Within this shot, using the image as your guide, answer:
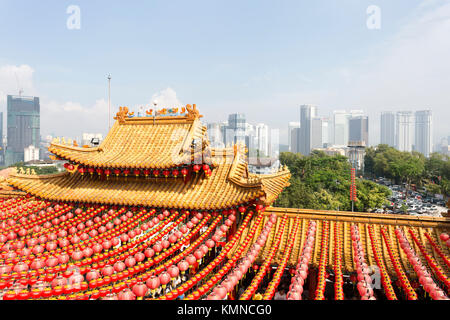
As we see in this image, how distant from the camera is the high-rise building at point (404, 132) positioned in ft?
216

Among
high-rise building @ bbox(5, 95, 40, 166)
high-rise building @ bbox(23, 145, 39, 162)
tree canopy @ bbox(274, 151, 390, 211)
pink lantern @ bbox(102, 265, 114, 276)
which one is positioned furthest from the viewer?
high-rise building @ bbox(5, 95, 40, 166)

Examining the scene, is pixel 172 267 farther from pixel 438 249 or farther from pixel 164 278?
pixel 438 249

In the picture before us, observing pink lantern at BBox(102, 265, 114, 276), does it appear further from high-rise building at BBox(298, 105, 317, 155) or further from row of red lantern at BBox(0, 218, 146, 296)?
high-rise building at BBox(298, 105, 317, 155)

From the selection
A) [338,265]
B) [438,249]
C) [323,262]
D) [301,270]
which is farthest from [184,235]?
[438,249]

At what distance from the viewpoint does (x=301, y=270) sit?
5238 mm

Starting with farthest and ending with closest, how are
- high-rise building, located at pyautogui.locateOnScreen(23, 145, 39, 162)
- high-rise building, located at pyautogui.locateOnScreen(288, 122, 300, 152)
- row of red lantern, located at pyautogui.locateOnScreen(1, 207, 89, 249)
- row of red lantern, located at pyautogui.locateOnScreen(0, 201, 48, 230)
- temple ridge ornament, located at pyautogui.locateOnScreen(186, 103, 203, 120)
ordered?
1. high-rise building, located at pyautogui.locateOnScreen(23, 145, 39, 162)
2. high-rise building, located at pyautogui.locateOnScreen(288, 122, 300, 152)
3. temple ridge ornament, located at pyautogui.locateOnScreen(186, 103, 203, 120)
4. row of red lantern, located at pyautogui.locateOnScreen(0, 201, 48, 230)
5. row of red lantern, located at pyautogui.locateOnScreen(1, 207, 89, 249)

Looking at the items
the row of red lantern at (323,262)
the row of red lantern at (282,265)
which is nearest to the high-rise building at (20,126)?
the row of red lantern at (282,265)

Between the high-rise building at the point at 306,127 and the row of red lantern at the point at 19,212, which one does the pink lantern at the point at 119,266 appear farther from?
the high-rise building at the point at 306,127

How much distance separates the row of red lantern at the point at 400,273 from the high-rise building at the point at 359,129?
66.6m

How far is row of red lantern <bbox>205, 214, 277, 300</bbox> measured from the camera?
4.43 metres

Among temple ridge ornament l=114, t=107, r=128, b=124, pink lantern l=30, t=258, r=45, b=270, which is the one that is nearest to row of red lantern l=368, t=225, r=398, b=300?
pink lantern l=30, t=258, r=45, b=270

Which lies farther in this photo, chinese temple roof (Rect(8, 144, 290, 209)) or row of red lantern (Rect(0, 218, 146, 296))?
chinese temple roof (Rect(8, 144, 290, 209))

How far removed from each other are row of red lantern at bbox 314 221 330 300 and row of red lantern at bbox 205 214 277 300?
132cm

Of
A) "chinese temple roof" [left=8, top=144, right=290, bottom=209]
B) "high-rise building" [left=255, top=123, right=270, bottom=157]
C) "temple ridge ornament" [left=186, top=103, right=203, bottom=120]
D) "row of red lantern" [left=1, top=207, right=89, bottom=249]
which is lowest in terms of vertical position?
"row of red lantern" [left=1, top=207, right=89, bottom=249]
